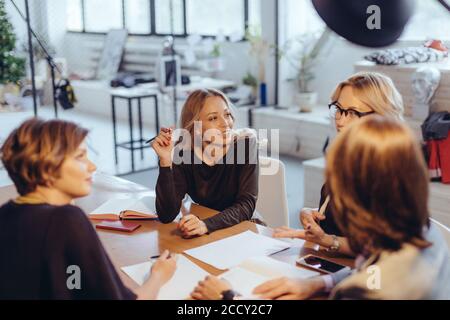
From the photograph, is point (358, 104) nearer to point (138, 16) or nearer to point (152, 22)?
point (152, 22)

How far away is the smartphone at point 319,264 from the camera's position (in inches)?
65.1

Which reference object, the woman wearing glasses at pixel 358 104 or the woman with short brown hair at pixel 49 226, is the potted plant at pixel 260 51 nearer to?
the woman wearing glasses at pixel 358 104

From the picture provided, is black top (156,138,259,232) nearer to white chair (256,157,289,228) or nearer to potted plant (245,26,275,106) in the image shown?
white chair (256,157,289,228)

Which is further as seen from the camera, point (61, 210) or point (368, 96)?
point (368, 96)

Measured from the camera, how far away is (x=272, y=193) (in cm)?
254

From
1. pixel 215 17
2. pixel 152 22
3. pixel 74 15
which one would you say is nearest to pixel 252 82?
pixel 215 17

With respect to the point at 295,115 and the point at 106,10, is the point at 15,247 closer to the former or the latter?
the point at 295,115

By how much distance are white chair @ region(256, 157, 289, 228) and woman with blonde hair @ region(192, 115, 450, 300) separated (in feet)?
3.94

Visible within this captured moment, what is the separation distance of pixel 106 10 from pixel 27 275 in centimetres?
802

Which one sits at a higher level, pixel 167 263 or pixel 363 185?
pixel 363 185

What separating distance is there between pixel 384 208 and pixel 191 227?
2.87ft

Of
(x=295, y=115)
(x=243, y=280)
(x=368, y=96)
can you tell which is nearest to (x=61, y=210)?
(x=243, y=280)

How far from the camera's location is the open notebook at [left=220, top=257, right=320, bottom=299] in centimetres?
156
